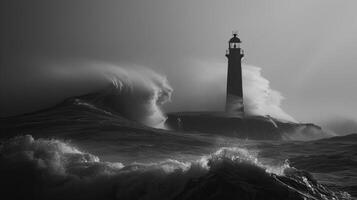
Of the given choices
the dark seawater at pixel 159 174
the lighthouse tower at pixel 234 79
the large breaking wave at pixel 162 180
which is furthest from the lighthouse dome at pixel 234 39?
the large breaking wave at pixel 162 180

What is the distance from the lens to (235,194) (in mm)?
Answer: 10219

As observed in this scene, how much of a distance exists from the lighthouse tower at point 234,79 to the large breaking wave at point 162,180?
902 inches

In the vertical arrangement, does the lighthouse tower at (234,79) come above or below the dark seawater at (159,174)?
above

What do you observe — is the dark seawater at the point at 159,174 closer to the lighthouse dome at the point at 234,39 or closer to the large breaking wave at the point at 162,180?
the large breaking wave at the point at 162,180

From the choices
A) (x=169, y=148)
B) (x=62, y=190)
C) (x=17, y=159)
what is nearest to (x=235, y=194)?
(x=62, y=190)

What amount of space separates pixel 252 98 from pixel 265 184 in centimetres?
3178

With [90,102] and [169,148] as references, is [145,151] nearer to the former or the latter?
[169,148]

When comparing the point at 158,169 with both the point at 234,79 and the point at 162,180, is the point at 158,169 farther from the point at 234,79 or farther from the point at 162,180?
the point at 234,79

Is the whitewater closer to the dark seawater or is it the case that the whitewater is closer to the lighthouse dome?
the dark seawater

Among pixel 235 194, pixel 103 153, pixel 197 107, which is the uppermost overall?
pixel 197 107

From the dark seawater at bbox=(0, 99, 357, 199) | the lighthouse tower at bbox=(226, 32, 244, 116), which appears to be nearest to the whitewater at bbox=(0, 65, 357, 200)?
the dark seawater at bbox=(0, 99, 357, 199)

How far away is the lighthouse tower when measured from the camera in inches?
1380

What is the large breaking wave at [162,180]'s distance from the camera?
10469 mm

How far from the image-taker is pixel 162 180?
1084cm
